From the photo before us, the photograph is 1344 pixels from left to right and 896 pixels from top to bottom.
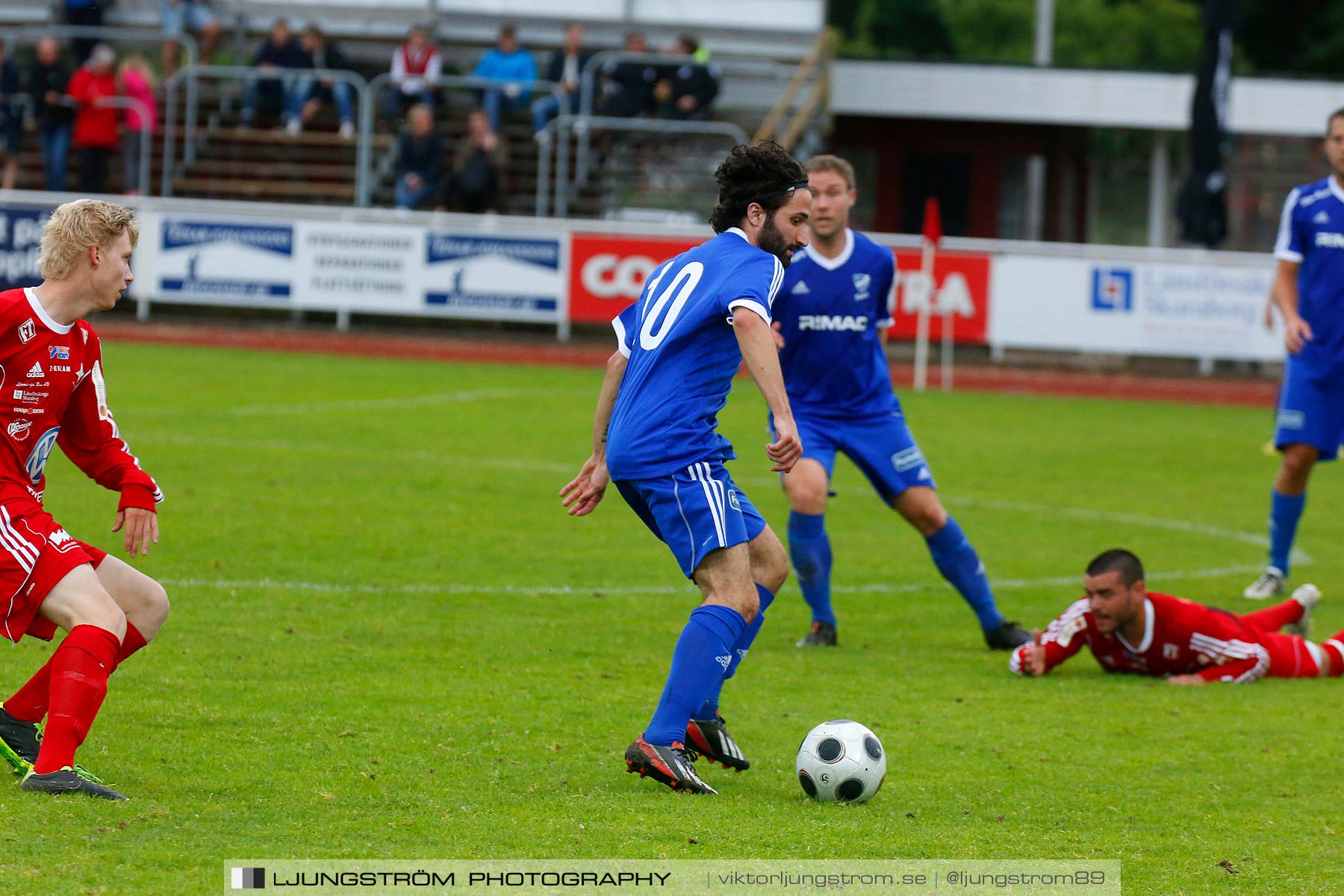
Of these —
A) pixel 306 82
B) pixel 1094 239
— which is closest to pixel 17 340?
pixel 306 82

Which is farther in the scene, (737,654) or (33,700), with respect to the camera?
(737,654)

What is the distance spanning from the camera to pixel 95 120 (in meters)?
23.3

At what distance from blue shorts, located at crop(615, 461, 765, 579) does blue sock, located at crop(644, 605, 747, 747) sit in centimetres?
17

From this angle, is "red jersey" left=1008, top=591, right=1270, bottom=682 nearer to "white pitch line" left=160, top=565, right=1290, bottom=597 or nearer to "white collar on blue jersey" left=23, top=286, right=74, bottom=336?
"white pitch line" left=160, top=565, right=1290, bottom=597

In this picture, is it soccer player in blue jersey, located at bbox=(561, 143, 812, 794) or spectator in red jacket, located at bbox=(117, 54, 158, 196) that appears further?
spectator in red jacket, located at bbox=(117, 54, 158, 196)

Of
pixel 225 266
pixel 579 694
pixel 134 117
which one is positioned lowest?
pixel 579 694

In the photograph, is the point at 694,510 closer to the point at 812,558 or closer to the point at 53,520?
the point at 53,520

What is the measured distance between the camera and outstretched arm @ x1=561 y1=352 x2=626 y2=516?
5.26 metres

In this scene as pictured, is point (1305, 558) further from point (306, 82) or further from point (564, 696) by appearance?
point (306, 82)

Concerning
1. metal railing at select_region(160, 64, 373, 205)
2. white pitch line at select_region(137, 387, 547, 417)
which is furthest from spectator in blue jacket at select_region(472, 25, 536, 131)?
white pitch line at select_region(137, 387, 547, 417)

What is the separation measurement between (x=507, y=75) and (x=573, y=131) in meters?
1.30

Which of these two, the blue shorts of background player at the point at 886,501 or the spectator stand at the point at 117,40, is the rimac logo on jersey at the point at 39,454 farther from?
the spectator stand at the point at 117,40

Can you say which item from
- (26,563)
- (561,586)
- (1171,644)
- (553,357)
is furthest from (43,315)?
(553,357)

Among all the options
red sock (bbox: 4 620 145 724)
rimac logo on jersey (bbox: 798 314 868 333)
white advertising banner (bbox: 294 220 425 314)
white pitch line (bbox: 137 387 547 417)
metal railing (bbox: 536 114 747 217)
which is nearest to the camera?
red sock (bbox: 4 620 145 724)
